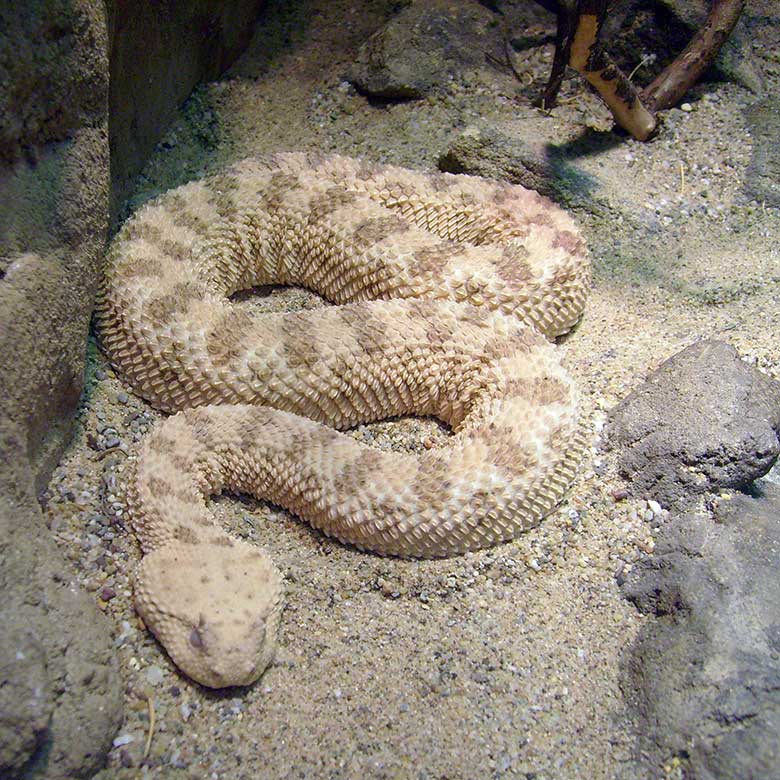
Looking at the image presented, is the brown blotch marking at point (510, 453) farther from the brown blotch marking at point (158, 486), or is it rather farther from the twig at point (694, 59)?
the twig at point (694, 59)

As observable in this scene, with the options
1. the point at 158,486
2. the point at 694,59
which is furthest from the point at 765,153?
the point at 158,486

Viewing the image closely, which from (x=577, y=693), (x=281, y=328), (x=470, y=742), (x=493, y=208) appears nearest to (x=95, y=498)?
(x=281, y=328)

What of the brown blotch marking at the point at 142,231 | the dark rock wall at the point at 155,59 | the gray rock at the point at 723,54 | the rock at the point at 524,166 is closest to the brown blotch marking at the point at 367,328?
the brown blotch marking at the point at 142,231

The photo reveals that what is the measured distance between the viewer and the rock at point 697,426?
3271 mm

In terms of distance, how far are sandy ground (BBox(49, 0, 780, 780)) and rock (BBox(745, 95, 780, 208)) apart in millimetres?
83

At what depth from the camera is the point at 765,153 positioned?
5090 mm

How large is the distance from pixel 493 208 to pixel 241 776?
11.2ft

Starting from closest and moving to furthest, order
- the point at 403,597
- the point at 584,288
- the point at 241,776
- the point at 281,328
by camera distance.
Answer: the point at 241,776 < the point at 403,597 < the point at 281,328 < the point at 584,288

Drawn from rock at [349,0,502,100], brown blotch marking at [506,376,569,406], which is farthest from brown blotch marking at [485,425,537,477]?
rock at [349,0,502,100]

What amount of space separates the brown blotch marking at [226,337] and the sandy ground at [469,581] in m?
0.50

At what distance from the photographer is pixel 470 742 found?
105 inches

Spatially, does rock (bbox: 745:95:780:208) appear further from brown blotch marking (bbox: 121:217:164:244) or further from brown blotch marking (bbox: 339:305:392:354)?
brown blotch marking (bbox: 121:217:164:244)

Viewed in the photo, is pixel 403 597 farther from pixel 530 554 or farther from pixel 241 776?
pixel 241 776

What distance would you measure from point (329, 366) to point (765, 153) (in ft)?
11.5
